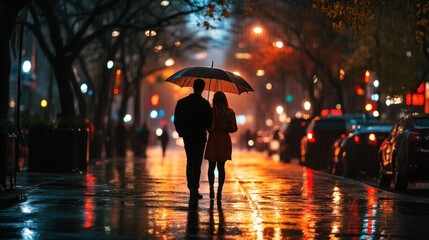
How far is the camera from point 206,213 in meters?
14.8

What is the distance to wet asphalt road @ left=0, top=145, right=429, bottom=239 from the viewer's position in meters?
12.3

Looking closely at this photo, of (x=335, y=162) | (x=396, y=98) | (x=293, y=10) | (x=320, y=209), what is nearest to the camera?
(x=320, y=209)

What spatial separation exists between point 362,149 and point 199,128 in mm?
12707

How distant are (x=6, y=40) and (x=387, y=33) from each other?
2722 cm

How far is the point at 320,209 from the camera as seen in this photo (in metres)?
16.1

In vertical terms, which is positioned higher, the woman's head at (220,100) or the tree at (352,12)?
the tree at (352,12)

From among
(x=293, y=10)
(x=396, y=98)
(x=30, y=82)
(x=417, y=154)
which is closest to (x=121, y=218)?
(x=417, y=154)

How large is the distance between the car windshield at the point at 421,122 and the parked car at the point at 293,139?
75.1 feet

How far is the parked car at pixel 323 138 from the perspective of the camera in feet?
121

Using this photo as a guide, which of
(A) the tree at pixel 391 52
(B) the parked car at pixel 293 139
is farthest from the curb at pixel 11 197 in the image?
(B) the parked car at pixel 293 139

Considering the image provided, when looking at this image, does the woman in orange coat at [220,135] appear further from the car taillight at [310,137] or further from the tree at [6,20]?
the car taillight at [310,137]

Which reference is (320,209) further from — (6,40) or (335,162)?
(335,162)

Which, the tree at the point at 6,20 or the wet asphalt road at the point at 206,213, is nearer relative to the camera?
the wet asphalt road at the point at 206,213

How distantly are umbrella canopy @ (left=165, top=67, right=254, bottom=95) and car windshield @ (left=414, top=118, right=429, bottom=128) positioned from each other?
14.3 ft
